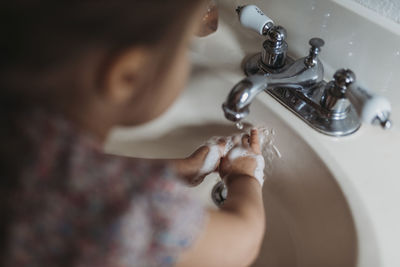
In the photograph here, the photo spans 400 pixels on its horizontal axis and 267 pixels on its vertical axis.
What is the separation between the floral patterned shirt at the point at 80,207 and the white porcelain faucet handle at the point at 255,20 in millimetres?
271

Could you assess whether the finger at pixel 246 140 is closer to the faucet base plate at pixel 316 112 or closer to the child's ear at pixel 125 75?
the faucet base plate at pixel 316 112

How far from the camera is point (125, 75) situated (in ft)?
0.89

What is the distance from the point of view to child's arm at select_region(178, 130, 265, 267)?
38 cm

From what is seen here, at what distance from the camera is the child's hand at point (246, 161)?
20.1 inches

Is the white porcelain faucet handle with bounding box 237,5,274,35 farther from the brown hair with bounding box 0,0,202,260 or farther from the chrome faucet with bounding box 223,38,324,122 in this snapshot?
the brown hair with bounding box 0,0,202,260

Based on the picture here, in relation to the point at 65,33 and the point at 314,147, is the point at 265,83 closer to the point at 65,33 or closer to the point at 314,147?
the point at 314,147

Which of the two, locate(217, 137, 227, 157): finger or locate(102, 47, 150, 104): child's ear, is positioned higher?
locate(217, 137, 227, 157): finger

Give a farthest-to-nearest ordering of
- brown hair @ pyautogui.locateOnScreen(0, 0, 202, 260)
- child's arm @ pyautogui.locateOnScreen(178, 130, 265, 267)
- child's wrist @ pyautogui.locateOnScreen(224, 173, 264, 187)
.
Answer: child's wrist @ pyautogui.locateOnScreen(224, 173, 264, 187) → child's arm @ pyautogui.locateOnScreen(178, 130, 265, 267) → brown hair @ pyautogui.locateOnScreen(0, 0, 202, 260)

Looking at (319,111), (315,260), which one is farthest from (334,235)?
(319,111)

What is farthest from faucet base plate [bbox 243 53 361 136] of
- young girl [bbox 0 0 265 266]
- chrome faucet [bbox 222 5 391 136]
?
young girl [bbox 0 0 265 266]

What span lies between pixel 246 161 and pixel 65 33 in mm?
308

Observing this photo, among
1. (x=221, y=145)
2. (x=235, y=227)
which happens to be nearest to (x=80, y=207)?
(x=235, y=227)

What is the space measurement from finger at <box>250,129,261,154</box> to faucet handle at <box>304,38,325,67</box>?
0.32ft

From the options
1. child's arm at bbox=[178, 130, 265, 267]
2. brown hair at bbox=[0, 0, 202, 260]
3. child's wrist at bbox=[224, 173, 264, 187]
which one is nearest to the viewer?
brown hair at bbox=[0, 0, 202, 260]
